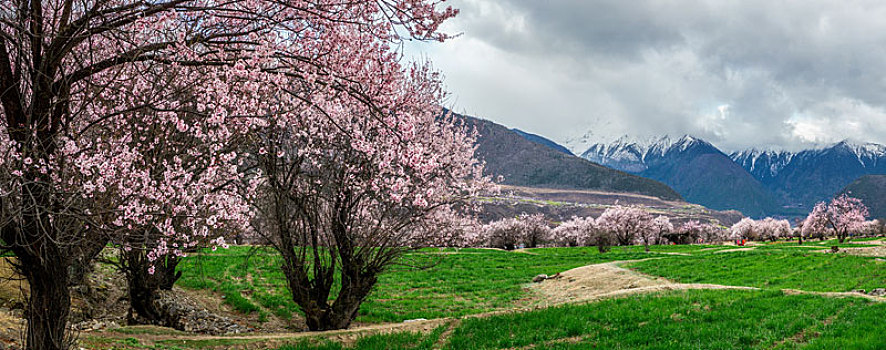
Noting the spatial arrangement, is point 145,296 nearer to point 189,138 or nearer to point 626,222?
point 189,138

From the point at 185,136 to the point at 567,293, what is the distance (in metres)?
18.5

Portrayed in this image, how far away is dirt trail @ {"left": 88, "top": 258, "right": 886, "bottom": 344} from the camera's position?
11.9 m

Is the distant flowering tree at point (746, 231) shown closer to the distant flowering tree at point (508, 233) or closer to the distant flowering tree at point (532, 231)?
the distant flowering tree at point (532, 231)

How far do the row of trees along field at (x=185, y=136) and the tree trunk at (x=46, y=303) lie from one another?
2cm

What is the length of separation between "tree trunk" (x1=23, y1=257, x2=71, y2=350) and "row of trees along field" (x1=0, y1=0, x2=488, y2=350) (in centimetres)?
2

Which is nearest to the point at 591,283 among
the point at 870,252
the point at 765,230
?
the point at 870,252

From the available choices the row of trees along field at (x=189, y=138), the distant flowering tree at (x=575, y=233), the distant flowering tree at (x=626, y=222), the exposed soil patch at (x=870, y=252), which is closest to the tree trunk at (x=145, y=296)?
the row of trees along field at (x=189, y=138)

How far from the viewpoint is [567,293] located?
2292 cm

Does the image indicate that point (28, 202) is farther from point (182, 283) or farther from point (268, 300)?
point (182, 283)

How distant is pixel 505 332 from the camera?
11.4m

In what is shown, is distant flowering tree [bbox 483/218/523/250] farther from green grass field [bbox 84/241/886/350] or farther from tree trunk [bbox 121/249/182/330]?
tree trunk [bbox 121/249/182/330]

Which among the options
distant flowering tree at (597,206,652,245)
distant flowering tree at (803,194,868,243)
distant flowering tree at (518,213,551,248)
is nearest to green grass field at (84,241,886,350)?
distant flowering tree at (518,213,551,248)

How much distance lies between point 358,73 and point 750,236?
106m

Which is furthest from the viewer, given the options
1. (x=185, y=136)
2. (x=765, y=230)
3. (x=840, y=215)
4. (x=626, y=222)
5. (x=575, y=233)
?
(x=765, y=230)
